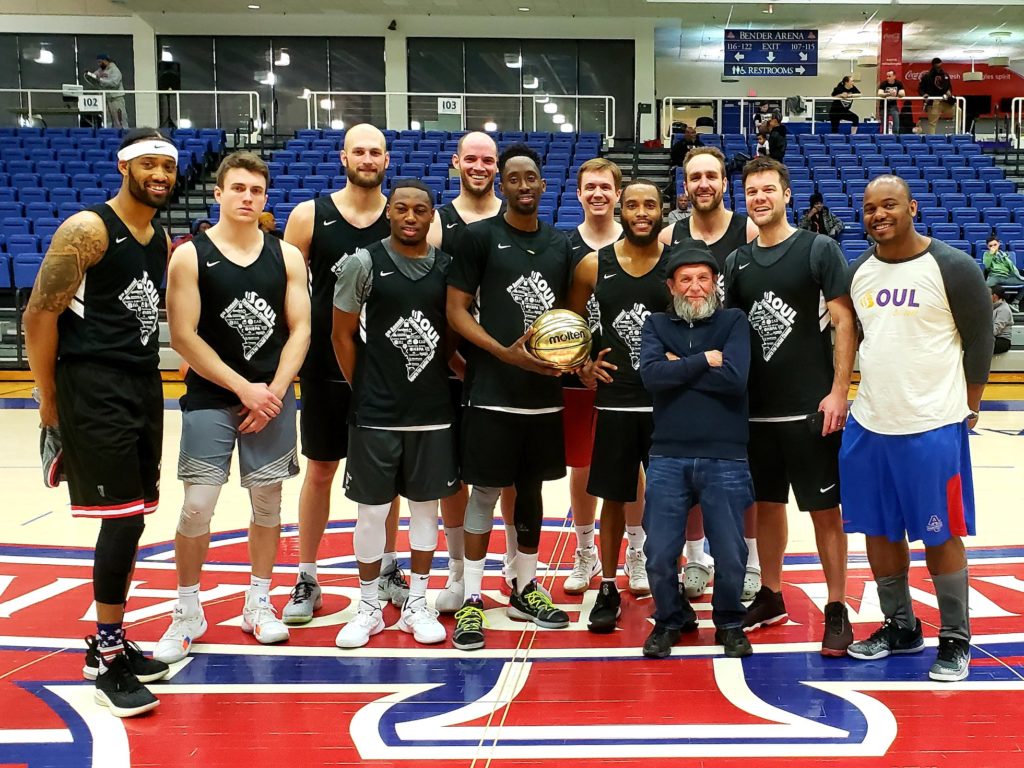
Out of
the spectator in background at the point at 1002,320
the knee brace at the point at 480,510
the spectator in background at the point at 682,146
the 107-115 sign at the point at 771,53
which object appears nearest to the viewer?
the knee brace at the point at 480,510

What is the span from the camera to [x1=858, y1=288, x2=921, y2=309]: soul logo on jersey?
3580 millimetres

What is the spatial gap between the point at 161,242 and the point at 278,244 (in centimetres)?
47

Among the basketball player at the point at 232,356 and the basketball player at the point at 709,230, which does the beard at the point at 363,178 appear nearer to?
the basketball player at the point at 232,356

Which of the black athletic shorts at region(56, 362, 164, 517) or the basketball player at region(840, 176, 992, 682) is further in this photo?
the basketball player at region(840, 176, 992, 682)

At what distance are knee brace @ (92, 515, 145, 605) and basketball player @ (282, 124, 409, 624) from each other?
92 cm

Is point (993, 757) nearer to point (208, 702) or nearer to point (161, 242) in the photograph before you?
point (208, 702)

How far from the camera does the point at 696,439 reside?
3.81 metres

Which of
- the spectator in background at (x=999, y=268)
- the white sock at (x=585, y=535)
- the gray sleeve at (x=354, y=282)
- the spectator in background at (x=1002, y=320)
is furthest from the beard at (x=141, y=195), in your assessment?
the spectator in background at (x=999, y=268)

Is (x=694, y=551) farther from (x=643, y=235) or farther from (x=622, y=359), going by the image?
(x=643, y=235)

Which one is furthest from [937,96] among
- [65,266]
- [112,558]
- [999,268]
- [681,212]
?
[112,558]

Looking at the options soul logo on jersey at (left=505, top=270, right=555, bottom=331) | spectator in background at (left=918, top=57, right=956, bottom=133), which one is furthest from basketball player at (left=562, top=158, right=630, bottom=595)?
spectator in background at (left=918, top=57, right=956, bottom=133)

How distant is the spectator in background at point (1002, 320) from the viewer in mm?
11664

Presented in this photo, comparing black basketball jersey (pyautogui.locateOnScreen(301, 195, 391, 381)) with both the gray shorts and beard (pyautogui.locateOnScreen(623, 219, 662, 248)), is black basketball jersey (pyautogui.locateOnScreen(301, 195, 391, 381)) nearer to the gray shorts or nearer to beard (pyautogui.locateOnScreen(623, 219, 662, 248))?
the gray shorts

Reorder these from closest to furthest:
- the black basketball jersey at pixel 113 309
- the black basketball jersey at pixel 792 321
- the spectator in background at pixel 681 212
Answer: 1. the black basketball jersey at pixel 113 309
2. the black basketball jersey at pixel 792 321
3. the spectator in background at pixel 681 212
